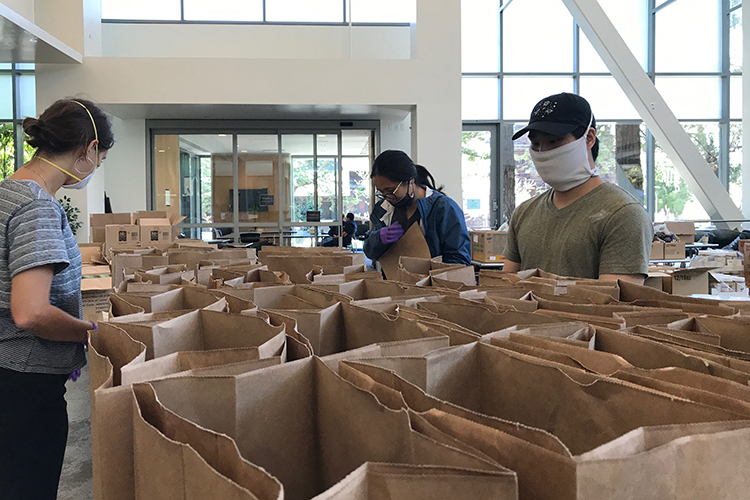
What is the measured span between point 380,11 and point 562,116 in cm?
754

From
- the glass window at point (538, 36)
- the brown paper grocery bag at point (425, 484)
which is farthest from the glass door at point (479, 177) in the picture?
the brown paper grocery bag at point (425, 484)

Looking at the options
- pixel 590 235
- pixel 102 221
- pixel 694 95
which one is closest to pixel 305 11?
pixel 102 221

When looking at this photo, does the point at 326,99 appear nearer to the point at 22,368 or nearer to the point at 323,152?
the point at 323,152

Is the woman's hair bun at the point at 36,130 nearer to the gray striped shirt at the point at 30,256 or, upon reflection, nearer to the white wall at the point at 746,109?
the gray striped shirt at the point at 30,256

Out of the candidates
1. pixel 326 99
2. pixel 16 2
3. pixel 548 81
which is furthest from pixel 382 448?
pixel 548 81

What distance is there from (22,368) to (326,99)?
574 centimetres

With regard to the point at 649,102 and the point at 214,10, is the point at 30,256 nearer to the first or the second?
the point at 649,102

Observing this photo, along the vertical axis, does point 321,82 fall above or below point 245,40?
below

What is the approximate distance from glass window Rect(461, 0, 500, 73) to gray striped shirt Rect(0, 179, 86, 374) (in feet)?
29.8

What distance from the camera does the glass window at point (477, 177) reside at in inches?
384

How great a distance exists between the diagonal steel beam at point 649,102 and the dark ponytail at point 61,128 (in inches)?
248

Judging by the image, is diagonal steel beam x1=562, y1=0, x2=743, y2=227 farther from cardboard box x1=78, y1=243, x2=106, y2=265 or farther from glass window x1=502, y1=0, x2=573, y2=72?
cardboard box x1=78, y1=243, x2=106, y2=265

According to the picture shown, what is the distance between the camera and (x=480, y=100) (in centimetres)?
965

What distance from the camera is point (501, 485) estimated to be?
1.24 feet
